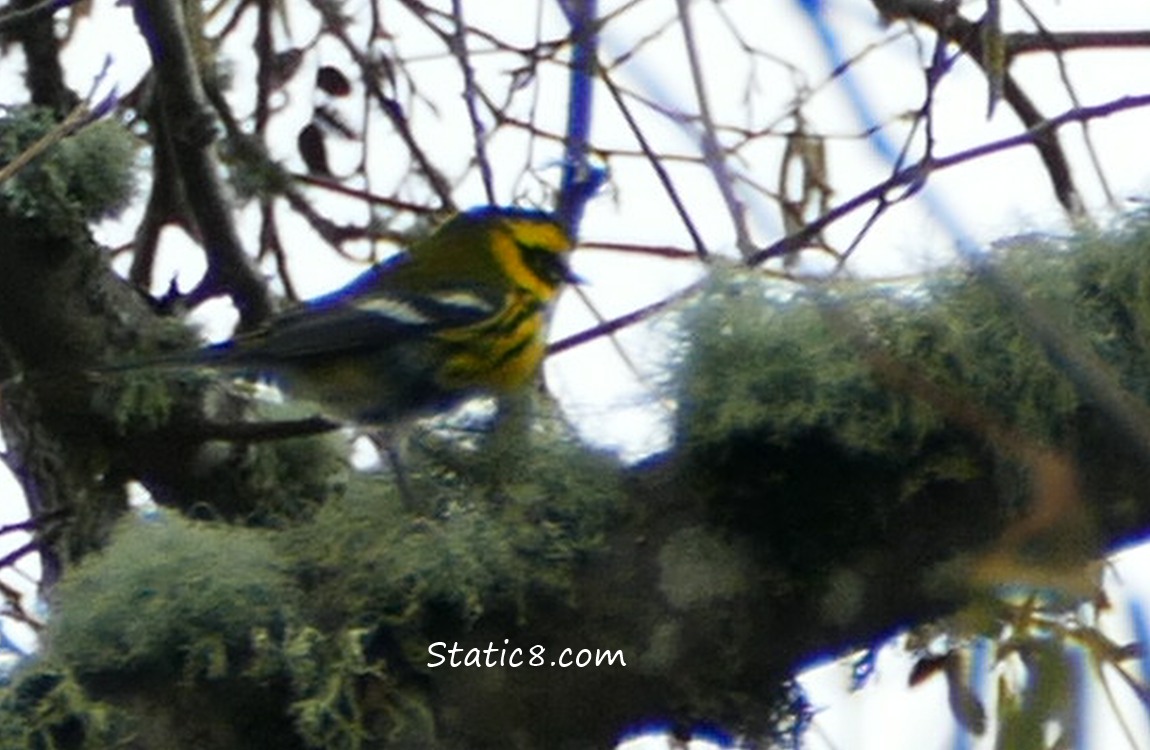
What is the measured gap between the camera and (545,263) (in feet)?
7.51

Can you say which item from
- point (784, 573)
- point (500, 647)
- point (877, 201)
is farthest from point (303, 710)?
point (877, 201)

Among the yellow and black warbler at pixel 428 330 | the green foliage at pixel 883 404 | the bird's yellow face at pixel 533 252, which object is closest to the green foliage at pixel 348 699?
the green foliage at pixel 883 404

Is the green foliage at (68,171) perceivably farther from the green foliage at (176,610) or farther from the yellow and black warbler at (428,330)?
the green foliage at (176,610)

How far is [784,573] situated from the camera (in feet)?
5.37

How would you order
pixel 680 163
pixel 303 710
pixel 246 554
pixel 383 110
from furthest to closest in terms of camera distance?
1. pixel 680 163
2. pixel 383 110
3. pixel 246 554
4. pixel 303 710

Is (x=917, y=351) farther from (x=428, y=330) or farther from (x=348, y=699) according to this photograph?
(x=428, y=330)

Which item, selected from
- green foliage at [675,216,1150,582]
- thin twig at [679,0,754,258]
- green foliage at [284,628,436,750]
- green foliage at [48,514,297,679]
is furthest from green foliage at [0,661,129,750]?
thin twig at [679,0,754,258]

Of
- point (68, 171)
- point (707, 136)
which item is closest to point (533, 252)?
point (68, 171)

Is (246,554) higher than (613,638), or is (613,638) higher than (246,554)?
(246,554)

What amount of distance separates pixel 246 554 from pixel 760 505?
1.36 feet

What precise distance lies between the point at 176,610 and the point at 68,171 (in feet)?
2.42

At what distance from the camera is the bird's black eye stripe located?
89.9 inches

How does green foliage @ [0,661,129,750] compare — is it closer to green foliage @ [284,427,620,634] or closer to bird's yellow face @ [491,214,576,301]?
green foliage @ [284,427,620,634]

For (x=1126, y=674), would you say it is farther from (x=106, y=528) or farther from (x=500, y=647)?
(x=106, y=528)
